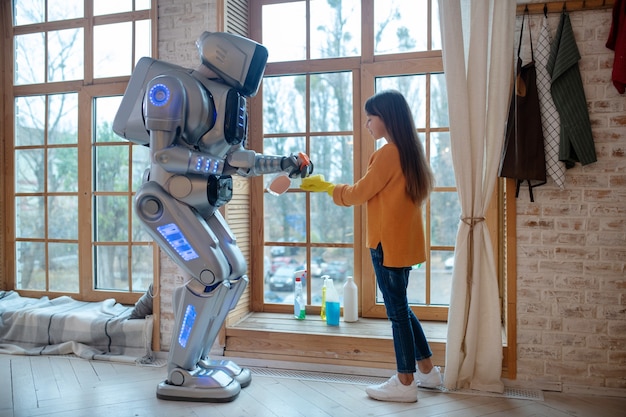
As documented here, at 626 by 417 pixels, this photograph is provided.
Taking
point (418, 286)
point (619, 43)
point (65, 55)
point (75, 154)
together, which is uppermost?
point (65, 55)

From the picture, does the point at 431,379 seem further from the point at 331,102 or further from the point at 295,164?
the point at 331,102

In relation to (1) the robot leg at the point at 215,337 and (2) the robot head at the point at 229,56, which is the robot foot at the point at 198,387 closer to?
(1) the robot leg at the point at 215,337

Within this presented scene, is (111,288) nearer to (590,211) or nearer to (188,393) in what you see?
(188,393)

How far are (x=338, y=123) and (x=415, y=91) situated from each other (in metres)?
0.49

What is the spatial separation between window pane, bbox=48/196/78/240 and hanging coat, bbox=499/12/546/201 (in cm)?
273

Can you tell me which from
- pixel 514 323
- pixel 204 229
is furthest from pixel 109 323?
pixel 514 323

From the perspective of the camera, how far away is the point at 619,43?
7.21 feet

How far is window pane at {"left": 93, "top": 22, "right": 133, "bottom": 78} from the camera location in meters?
3.25

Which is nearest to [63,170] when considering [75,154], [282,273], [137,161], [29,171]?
[75,154]

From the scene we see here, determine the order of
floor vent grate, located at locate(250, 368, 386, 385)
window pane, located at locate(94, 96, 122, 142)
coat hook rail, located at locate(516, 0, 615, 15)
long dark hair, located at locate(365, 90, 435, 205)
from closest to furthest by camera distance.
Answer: long dark hair, located at locate(365, 90, 435, 205), coat hook rail, located at locate(516, 0, 615, 15), floor vent grate, located at locate(250, 368, 386, 385), window pane, located at locate(94, 96, 122, 142)

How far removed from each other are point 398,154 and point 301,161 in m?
0.46

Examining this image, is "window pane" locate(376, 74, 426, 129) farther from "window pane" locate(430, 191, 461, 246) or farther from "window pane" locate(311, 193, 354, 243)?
"window pane" locate(311, 193, 354, 243)

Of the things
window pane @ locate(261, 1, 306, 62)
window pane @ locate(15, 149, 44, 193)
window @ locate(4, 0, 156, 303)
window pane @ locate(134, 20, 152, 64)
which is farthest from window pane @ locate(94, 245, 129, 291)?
window pane @ locate(261, 1, 306, 62)

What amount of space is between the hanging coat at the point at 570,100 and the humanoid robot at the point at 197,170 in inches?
47.1
